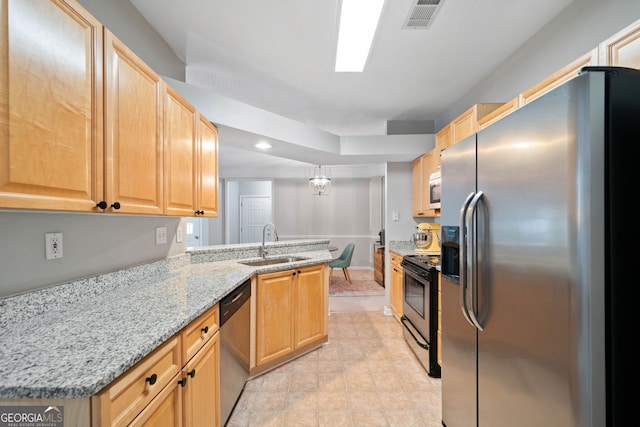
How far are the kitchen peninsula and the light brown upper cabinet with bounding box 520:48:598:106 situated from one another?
2241mm

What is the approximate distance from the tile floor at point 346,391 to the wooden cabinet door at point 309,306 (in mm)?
197

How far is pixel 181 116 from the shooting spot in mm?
1758

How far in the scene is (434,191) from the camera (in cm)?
288

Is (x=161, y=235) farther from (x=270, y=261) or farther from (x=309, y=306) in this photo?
(x=309, y=306)

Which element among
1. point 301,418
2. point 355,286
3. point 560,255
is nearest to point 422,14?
point 560,255

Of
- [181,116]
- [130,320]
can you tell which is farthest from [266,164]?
[130,320]

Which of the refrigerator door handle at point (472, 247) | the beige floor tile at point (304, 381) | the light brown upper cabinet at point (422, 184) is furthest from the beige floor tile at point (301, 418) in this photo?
the light brown upper cabinet at point (422, 184)

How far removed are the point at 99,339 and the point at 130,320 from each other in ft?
0.55

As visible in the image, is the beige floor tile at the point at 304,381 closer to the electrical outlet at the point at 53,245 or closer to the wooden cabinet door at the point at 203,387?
the wooden cabinet door at the point at 203,387

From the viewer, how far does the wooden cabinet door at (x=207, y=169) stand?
2.02m

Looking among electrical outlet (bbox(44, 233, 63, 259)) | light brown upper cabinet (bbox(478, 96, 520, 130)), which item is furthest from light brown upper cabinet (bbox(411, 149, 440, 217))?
electrical outlet (bbox(44, 233, 63, 259))

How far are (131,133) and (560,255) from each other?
1.80 metres

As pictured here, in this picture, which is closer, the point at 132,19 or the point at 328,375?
the point at 132,19

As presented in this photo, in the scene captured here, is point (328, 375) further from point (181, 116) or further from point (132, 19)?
point (132, 19)
